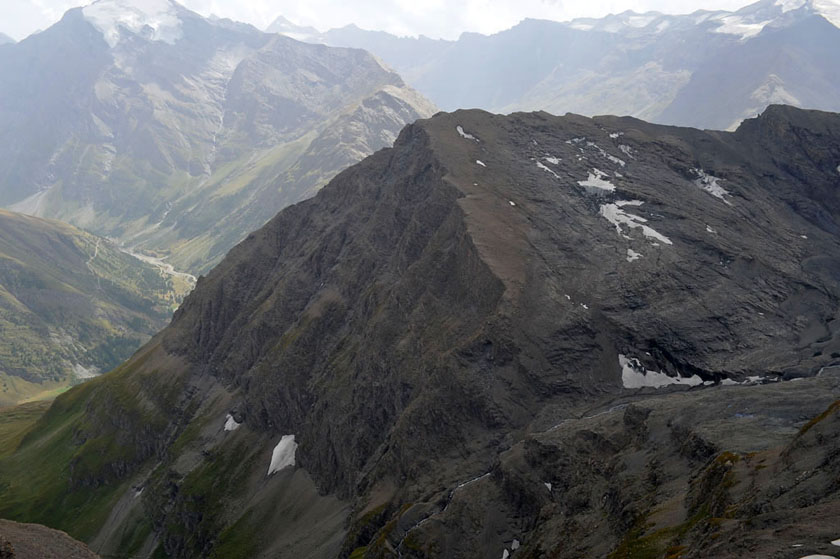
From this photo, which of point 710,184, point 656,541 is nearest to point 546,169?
point 710,184

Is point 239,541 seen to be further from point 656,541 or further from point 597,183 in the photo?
point 597,183

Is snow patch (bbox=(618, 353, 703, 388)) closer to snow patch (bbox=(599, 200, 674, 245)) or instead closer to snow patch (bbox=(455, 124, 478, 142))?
snow patch (bbox=(599, 200, 674, 245))

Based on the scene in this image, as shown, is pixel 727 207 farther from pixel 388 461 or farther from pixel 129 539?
pixel 129 539

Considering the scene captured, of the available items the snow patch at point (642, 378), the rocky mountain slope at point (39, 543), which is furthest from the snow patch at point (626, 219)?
the rocky mountain slope at point (39, 543)

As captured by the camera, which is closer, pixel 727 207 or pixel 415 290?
pixel 415 290

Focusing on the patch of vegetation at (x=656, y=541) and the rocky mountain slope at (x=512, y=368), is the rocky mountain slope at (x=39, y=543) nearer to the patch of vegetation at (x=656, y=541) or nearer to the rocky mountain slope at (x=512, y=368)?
the rocky mountain slope at (x=512, y=368)

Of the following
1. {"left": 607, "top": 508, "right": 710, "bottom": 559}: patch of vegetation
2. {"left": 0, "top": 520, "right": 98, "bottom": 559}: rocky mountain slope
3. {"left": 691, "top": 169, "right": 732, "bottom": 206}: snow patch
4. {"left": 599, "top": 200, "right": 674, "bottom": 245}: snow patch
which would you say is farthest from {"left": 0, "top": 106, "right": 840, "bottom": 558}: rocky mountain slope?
{"left": 0, "top": 520, "right": 98, "bottom": 559}: rocky mountain slope

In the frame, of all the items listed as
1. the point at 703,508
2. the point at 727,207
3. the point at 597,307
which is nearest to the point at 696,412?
the point at 703,508
